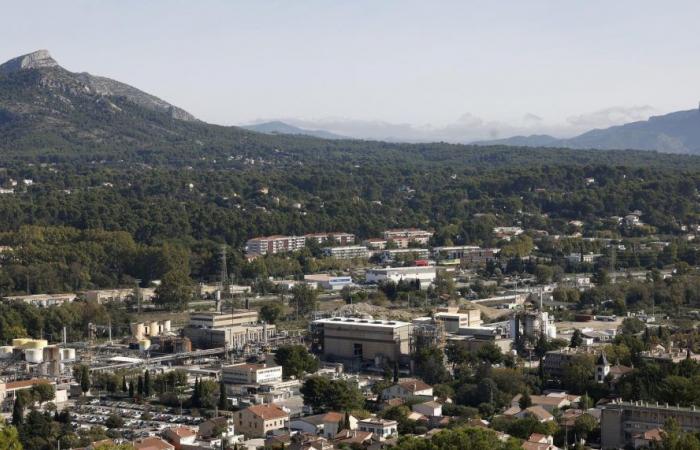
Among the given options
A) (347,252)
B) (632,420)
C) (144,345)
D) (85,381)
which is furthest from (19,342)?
(347,252)

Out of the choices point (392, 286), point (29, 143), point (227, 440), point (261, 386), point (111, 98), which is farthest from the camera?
point (111, 98)

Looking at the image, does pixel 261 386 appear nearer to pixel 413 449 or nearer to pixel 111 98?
pixel 413 449

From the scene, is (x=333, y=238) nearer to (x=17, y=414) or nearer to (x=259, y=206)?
(x=259, y=206)

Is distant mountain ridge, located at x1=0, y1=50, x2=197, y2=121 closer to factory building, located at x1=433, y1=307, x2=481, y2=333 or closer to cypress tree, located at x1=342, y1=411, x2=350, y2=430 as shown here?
factory building, located at x1=433, y1=307, x2=481, y2=333

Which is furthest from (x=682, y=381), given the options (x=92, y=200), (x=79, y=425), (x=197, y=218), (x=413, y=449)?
(x=92, y=200)

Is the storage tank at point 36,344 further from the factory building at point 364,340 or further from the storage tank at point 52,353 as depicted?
the factory building at point 364,340
